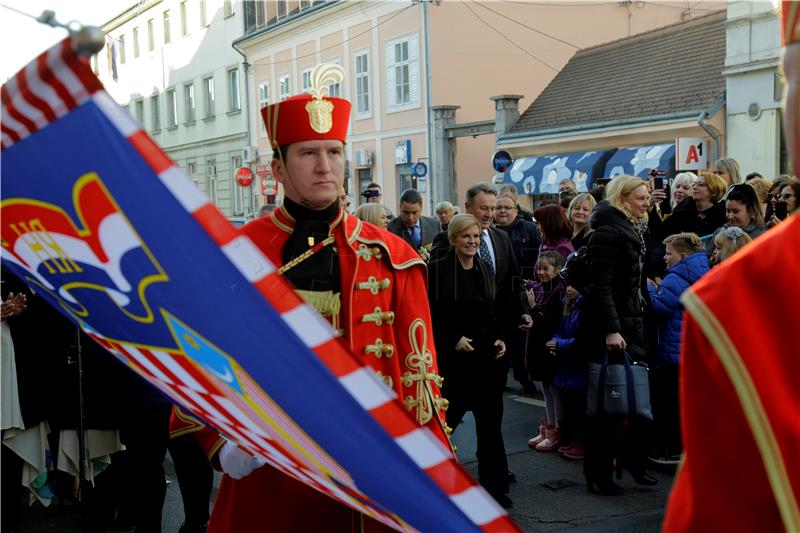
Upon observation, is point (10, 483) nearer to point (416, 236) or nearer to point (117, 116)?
point (117, 116)

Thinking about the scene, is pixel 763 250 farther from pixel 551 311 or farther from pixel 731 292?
pixel 551 311

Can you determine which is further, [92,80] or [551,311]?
[551,311]

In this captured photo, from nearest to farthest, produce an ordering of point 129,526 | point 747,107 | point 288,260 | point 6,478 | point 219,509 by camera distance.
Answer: point 219,509, point 288,260, point 6,478, point 129,526, point 747,107

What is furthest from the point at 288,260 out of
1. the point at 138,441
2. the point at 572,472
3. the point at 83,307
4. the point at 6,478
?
the point at 572,472

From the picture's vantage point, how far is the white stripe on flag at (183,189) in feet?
3.62

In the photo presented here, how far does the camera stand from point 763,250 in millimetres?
1134

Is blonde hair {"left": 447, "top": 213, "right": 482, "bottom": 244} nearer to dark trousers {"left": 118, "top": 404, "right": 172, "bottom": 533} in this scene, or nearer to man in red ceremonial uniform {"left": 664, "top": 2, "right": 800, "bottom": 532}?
dark trousers {"left": 118, "top": 404, "right": 172, "bottom": 533}

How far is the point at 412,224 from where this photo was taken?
345 inches

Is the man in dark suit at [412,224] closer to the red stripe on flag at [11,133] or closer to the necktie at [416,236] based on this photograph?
the necktie at [416,236]

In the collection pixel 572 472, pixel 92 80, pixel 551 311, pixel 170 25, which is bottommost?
pixel 572 472

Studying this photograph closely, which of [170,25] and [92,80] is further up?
[170,25]

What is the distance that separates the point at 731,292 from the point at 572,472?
524 cm

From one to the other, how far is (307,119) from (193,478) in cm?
261

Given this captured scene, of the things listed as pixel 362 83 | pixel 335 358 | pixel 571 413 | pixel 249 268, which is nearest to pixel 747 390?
pixel 335 358
